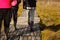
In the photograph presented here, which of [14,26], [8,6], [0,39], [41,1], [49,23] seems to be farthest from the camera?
[41,1]

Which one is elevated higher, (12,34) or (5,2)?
(5,2)

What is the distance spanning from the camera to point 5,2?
17.5 feet

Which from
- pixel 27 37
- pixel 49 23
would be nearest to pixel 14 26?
pixel 27 37

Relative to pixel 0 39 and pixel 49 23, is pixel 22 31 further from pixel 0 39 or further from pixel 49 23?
pixel 49 23

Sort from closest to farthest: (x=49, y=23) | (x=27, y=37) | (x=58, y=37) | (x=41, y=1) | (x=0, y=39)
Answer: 1. (x=0, y=39)
2. (x=27, y=37)
3. (x=58, y=37)
4. (x=49, y=23)
5. (x=41, y=1)

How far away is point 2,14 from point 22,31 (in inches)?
104

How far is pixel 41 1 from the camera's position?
59.8 feet

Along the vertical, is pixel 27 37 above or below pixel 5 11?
below

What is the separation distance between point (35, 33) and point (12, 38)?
1.09 metres

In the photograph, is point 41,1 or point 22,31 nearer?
point 22,31

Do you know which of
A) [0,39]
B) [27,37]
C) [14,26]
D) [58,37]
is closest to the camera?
[0,39]

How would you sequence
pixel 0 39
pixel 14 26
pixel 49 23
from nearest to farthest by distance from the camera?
pixel 0 39, pixel 14 26, pixel 49 23

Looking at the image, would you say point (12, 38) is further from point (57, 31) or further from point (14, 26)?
point (57, 31)

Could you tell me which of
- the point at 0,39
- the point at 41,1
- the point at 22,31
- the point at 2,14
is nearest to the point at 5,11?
the point at 2,14
